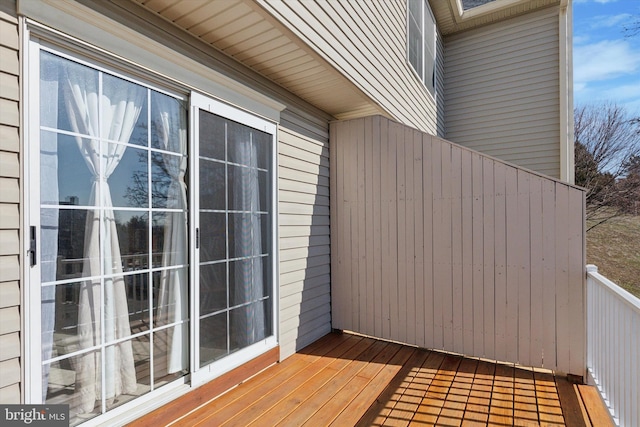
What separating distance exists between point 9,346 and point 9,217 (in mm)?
559

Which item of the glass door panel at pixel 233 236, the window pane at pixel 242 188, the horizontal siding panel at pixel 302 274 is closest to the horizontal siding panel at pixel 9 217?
the glass door panel at pixel 233 236

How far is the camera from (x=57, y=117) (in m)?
1.66

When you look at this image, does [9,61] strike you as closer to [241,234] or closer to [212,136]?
[212,136]

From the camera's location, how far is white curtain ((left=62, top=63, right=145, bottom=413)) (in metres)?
1.74

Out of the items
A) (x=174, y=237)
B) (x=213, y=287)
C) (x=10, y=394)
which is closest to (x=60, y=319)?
(x=10, y=394)

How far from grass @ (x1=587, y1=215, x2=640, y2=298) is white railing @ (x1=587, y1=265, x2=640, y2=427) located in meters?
8.51

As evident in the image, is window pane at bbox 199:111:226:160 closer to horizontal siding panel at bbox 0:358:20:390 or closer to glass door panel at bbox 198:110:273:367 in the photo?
glass door panel at bbox 198:110:273:367

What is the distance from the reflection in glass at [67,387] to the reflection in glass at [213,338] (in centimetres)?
74

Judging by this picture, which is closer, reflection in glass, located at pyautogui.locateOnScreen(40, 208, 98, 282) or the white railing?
reflection in glass, located at pyautogui.locateOnScreen(40, 208, 98, 282)

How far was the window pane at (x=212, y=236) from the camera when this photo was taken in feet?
7.92

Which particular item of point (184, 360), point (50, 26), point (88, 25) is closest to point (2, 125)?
point (50, 26)

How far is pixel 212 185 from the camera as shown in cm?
251

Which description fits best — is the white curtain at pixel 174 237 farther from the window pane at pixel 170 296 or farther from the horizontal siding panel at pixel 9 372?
the horizontal siding panel at pixel 9 372

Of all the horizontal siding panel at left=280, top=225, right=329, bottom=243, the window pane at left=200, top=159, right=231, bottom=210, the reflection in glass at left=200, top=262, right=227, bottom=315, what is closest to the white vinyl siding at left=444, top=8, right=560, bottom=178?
the horizontal siding panel at left=280, top=225, right=329, bottom=243
